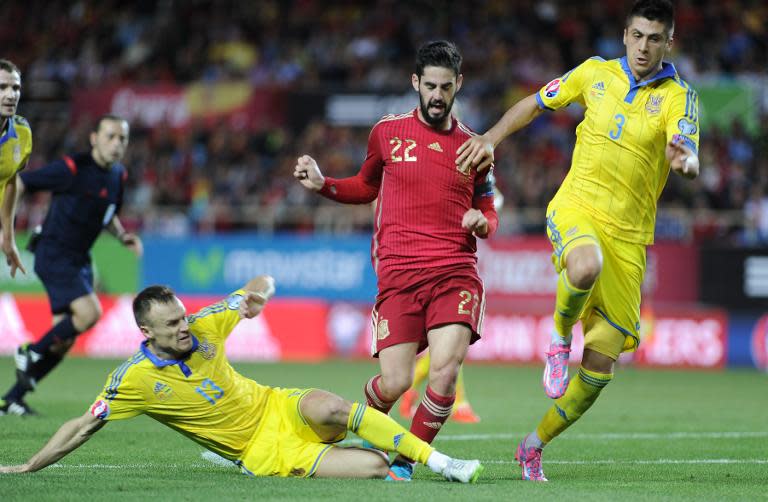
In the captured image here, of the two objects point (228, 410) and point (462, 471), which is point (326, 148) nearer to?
point (228, 410)

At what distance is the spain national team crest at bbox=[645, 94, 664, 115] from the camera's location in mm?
6805

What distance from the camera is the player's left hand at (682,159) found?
5.96 meters

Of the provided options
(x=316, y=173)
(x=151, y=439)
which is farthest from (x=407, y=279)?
(x=151, y=439)

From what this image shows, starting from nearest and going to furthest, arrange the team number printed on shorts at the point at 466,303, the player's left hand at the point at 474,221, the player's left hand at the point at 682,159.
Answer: the player's left hand at the point at 682,159
the player's left hand at the point at 474,221
the team number printed on shorts at the point at 466,303

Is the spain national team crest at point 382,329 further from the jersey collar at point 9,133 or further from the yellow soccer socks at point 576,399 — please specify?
the jersey collar at point 9,133

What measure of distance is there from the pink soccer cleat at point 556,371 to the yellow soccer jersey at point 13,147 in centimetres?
482

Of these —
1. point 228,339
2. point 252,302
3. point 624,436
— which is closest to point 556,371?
point 252,302

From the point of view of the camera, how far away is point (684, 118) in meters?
6.58

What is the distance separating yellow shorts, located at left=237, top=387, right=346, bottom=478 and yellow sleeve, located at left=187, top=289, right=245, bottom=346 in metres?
0.57

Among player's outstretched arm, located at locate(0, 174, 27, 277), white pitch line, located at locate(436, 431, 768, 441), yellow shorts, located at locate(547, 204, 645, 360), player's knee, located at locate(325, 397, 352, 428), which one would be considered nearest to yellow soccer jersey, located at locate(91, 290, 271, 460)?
player's knee, located at locate(325, 397, 352, 428)

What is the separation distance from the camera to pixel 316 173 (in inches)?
278

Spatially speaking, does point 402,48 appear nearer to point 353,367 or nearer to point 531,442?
point 353,367

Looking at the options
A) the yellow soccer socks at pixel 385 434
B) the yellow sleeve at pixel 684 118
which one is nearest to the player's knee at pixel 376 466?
the yellow soccer socks at pixel 385 434

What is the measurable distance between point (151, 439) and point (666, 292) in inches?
430
